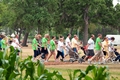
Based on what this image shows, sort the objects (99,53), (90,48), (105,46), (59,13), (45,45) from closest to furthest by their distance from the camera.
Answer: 1. (99,53)
2. (90,48)
3. (45,45)
4. (105,46)
5. (59,13)

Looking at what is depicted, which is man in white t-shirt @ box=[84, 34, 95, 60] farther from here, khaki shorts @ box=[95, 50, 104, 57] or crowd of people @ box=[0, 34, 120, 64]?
khaki shorts @ box=[95, 50, 104, 57]

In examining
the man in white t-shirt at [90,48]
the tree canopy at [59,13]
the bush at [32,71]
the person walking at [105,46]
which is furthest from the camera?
the tree canopy at [59,13]

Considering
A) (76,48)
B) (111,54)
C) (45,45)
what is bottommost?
(111,54)

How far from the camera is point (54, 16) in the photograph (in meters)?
69.8

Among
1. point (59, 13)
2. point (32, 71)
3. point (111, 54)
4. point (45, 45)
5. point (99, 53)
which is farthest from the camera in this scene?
point (59, 13)

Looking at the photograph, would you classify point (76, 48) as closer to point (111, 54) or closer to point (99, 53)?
point (99, 53)

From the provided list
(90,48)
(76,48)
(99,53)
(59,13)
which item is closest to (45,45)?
(76,48)

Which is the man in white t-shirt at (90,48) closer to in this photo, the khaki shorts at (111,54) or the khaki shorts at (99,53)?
the khaki shorts at (99,53)

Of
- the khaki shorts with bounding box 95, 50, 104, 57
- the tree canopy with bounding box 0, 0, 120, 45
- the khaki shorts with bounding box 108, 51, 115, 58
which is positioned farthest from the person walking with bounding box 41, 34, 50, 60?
the tree canopy with bounding box 0, 0, 120, 45

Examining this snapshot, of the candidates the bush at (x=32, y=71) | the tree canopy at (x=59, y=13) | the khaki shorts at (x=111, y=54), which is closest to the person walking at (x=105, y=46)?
the khaki shorts at (x=111, y=54)

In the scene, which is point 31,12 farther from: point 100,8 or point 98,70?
point 98,70

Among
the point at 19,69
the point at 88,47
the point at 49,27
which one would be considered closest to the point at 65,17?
the point at 49,27

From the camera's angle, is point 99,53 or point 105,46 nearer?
point 99,53

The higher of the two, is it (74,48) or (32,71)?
(32,71)
